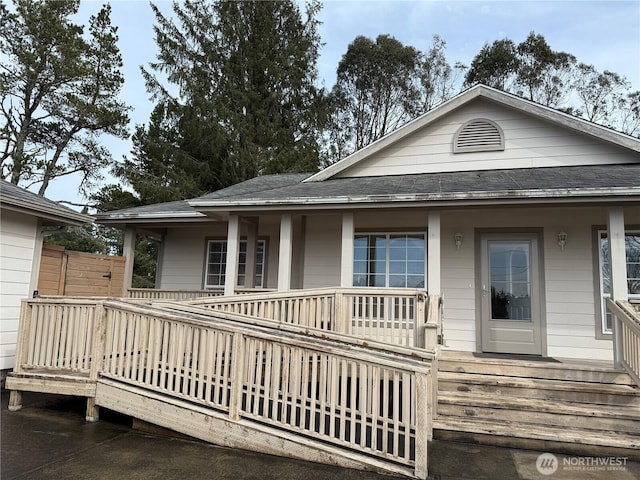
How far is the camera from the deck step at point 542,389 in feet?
14.9

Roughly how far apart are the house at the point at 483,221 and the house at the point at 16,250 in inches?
94.4

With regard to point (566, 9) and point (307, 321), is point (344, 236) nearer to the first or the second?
point (307, 321)

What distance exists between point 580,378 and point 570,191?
2424mm

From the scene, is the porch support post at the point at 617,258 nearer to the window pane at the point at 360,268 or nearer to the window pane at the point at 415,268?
the window pane at the point at 415,268

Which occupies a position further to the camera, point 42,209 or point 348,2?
point 348,2

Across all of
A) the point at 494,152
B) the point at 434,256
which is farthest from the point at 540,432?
the point at 494,152

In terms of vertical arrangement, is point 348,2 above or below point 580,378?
above

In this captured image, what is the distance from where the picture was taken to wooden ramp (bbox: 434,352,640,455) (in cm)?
411

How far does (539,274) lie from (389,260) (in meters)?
2.51

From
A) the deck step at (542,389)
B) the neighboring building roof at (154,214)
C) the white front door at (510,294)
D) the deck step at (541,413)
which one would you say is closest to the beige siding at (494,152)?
the white front door at (510,294)

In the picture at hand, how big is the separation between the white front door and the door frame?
→ 0.11ft

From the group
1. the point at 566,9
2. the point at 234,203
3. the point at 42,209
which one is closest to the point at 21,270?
the point at 42,209

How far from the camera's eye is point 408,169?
26.5ft

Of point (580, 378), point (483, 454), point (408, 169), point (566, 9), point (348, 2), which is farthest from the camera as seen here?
point (348, 2)
